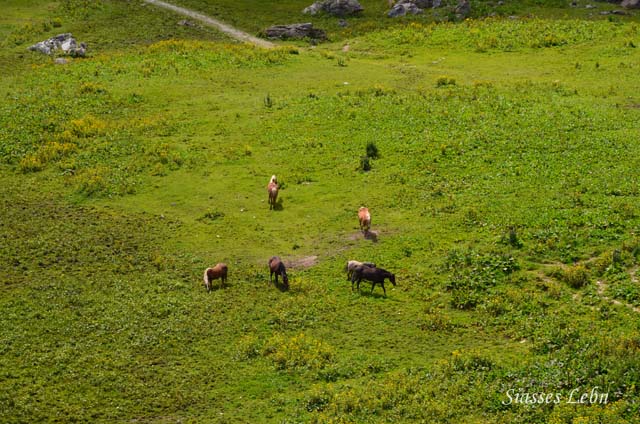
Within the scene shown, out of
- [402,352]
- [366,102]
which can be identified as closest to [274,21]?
[366,102]

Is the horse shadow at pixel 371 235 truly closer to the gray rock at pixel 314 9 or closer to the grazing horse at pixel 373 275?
the grazing horse at pixel 373 275

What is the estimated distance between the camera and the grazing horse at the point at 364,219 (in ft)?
119

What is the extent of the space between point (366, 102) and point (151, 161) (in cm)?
1496

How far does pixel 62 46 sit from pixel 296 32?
20572mm

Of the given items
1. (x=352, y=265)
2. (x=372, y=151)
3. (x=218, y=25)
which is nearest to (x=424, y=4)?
(x=218, y=25)

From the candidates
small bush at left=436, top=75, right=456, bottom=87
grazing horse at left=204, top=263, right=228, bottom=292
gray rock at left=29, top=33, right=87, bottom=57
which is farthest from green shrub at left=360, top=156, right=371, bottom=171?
gray rock at left=29, top=33, right=87, bottom=57

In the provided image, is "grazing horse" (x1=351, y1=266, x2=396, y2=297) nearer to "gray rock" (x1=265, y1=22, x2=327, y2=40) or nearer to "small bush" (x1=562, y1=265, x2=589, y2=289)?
"small bush" (x1=562, y1=265, x2=589, y2=289)

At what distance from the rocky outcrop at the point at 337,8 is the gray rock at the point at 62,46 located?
24.2 m

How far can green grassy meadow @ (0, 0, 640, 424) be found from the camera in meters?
25.1

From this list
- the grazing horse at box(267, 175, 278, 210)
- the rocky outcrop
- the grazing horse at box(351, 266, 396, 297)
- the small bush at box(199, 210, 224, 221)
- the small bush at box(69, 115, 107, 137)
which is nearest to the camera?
the grazing horse at box(351, 266, 396, 297)

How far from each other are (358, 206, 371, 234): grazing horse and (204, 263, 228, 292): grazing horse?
7215mm

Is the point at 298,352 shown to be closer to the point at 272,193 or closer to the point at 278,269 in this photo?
Result: the point at 278,269

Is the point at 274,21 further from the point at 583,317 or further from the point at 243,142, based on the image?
the point at 583,317

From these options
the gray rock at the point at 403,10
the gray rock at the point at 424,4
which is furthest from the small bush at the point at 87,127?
the gray rock at the point at 424,4
